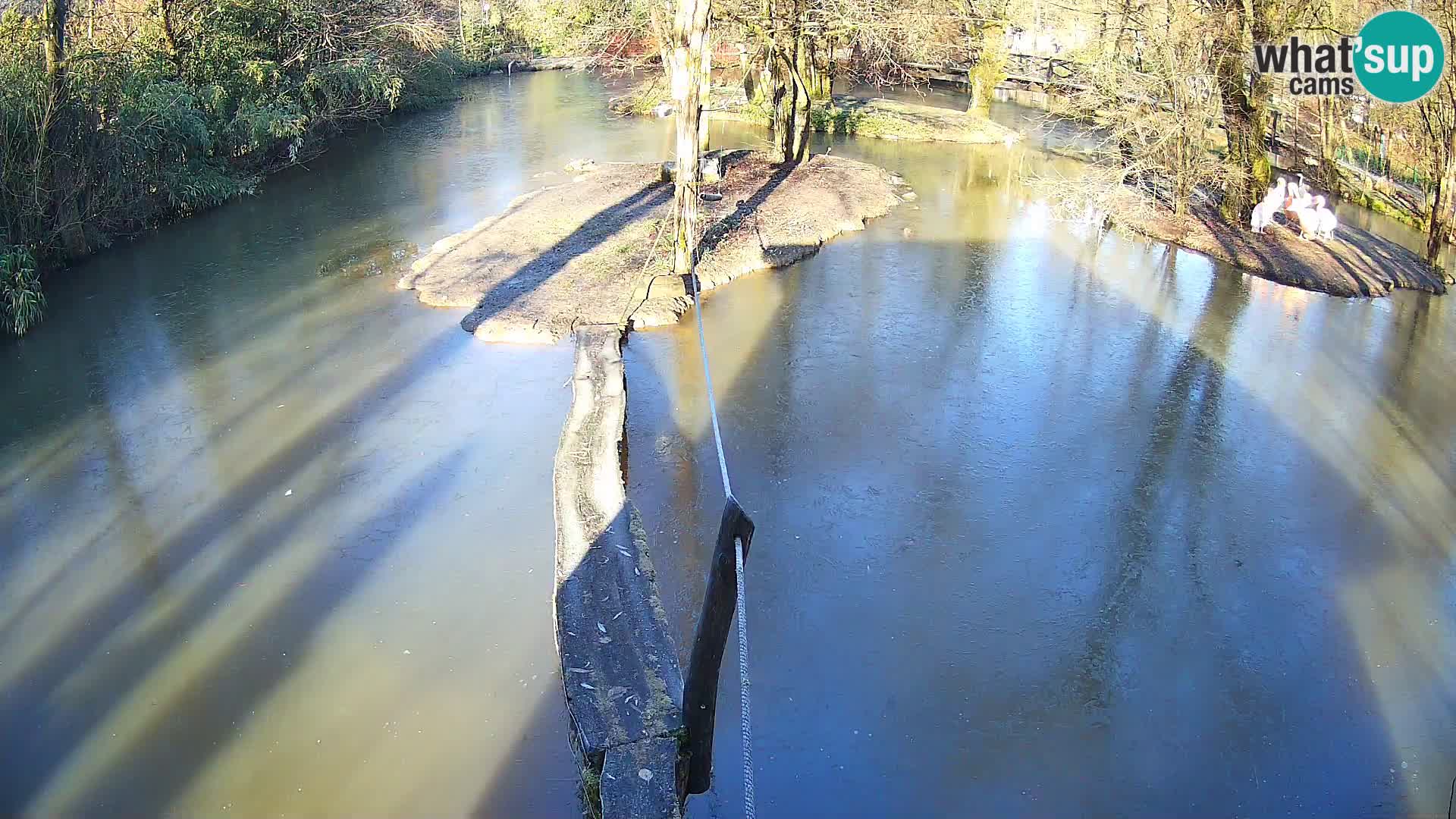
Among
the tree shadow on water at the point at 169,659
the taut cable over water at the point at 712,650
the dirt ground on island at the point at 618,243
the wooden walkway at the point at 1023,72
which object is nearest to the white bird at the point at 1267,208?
the dirt ground on island at the point at 618,243

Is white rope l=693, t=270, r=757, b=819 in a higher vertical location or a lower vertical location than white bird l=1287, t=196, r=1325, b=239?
lower

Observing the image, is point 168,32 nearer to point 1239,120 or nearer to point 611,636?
point 611,636

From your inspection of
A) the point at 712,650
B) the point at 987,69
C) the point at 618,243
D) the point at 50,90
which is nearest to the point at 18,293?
the point at 50,90

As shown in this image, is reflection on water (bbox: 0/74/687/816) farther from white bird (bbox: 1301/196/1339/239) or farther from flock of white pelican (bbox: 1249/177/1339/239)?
white bird (bbox: 1301/196/1339/239)

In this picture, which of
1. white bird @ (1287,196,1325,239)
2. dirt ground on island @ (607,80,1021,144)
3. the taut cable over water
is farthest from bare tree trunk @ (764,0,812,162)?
the taut cable over water

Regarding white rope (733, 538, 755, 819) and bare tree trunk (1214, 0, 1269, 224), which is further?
bare tree trunk (1214, 0, 1269, 224)

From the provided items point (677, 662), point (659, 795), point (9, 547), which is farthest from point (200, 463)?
point (659, 795)
